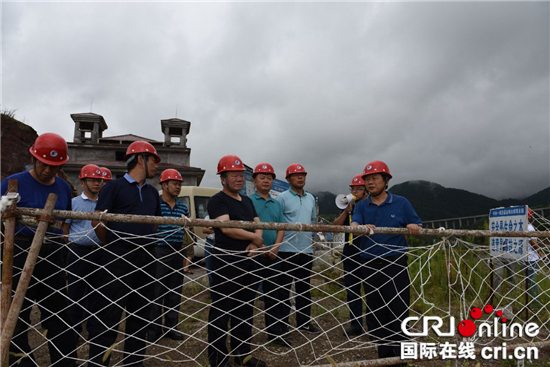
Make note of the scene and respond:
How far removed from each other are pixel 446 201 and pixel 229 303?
172980mm

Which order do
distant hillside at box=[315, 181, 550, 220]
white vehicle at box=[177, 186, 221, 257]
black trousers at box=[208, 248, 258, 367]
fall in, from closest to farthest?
black trousers at box=[208, 248, 258, 367] → white vehicle at box=[177, 186, 221, 257] → distant hillside at box=[315, 181, 550, 220]

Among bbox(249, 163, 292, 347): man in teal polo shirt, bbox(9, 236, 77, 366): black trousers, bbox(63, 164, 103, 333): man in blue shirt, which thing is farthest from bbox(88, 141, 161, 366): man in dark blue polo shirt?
bbox(249, 163, 292, 347): man in teal polo shirt

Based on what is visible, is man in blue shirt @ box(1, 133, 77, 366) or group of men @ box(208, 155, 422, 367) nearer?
man in blue shirt @ box(1, 133, 77, 366)

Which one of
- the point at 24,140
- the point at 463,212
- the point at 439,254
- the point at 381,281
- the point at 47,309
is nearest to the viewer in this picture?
the point at 47,309

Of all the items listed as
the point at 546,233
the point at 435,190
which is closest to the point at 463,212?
the point at 435,190

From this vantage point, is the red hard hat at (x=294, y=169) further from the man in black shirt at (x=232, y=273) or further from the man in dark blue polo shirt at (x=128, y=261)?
the man in dark blue polo shirt at (x=128, y=261)

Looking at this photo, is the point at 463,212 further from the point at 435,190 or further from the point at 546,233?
the point at 546,233

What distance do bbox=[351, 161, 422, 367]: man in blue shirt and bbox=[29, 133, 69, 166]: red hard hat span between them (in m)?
2.25

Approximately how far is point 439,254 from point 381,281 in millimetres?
4304

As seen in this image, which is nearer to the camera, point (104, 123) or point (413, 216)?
point (413, 216)

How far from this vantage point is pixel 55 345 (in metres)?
2.24

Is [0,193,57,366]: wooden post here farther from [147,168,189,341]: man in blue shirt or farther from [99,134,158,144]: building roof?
[99,134,158,144]: building roof

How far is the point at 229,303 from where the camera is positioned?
8.05 ft

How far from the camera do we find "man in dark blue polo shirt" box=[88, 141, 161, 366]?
225cm
